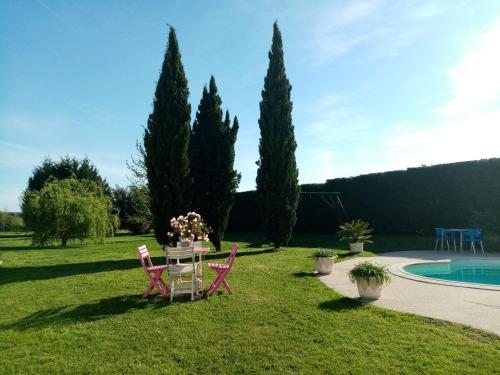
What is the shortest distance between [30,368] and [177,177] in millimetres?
8477

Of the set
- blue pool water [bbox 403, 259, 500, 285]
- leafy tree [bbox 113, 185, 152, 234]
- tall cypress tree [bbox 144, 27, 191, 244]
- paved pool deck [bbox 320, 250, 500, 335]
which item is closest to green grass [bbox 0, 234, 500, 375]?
paved pool deck [bbox 320, 250, 500, 335]

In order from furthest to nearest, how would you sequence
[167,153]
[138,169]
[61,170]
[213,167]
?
[61,170] → [138,169] → [213,167] → [167,153]

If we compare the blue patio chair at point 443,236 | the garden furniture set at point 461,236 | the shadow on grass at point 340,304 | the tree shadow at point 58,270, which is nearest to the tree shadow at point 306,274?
the shadow on grass at point 340,304

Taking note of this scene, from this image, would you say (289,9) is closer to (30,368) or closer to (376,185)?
(30,368)

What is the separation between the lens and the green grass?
374 cm

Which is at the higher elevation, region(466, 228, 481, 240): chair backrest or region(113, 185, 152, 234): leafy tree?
region(113, 185, 152, 234): leafy tree

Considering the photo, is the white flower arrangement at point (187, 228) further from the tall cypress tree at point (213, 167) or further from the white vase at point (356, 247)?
the white vase at point (356, 247)

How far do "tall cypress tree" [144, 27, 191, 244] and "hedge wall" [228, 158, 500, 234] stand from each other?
9740mm

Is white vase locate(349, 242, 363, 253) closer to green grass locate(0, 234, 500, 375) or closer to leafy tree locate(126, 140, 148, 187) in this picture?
green grass locate(0, 234, 500, 375)

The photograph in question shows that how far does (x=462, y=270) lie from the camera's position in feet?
32.3

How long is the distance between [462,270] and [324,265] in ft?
14.3

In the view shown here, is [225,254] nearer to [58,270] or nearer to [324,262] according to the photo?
[324,262]

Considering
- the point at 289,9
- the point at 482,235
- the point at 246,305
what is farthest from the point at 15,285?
the point at 482,235

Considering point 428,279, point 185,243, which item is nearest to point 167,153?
point 185,243
